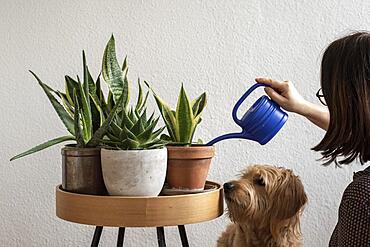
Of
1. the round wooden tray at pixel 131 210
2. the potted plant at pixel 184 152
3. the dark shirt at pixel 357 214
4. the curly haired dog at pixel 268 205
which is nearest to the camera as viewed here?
the dark shirt at pixel 357 214

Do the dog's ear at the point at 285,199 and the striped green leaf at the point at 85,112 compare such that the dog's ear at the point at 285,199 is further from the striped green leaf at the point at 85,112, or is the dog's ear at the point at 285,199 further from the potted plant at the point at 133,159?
the striped green leaf at the point at 85,112

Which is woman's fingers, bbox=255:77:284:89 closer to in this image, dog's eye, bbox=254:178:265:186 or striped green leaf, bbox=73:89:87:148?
dog's eye, bbox=254:178:265:186

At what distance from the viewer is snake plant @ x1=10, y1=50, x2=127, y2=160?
Answer: 4.84 feet

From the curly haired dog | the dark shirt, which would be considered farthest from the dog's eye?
the dark shirt

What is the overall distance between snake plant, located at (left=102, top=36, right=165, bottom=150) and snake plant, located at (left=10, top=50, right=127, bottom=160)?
0.04ft

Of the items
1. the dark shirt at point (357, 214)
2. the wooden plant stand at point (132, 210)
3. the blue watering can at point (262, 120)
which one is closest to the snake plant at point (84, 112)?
the wooden plant stand at point (132, 210)

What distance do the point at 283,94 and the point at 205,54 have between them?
1.80 feet

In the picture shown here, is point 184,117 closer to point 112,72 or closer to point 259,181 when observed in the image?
point 112,72

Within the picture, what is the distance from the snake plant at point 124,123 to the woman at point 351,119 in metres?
0.41

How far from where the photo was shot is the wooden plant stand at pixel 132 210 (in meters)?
1.42

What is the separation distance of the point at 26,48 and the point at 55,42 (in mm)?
105

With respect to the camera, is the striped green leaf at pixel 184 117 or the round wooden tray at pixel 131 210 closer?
the round wooden tray at pixel 131 210

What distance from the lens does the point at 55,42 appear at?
6.85 ft

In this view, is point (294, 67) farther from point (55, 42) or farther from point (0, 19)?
point (0, 19)
